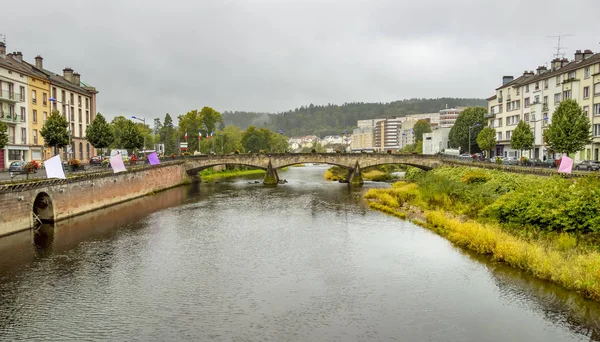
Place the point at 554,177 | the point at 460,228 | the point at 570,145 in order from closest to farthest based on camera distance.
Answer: the point at 460,228, the point at 554,177, the point at 570,145

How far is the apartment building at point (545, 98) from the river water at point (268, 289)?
43.9m

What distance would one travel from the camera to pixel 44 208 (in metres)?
44.2

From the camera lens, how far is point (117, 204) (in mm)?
58844

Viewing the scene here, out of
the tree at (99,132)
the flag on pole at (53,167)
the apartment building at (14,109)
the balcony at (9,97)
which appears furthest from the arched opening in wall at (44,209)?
the tree at (99,132)

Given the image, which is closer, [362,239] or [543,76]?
[362,239]

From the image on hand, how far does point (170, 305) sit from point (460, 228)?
24.1 metres

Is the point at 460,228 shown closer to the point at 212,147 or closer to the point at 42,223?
the point at 42,223

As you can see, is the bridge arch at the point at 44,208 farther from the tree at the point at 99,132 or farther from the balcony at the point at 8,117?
the tree at the point at 99,132

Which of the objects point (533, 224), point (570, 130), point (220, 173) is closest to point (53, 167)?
point (533, 224)

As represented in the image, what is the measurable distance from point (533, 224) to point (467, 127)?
278 ft

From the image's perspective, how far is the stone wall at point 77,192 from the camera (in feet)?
125

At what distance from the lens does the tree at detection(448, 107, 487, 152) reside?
11281 centimetres

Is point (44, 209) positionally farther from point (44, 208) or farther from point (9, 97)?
point (9, 97)

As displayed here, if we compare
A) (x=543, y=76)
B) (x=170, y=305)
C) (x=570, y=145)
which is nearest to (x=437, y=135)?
(x=543, y=76)
